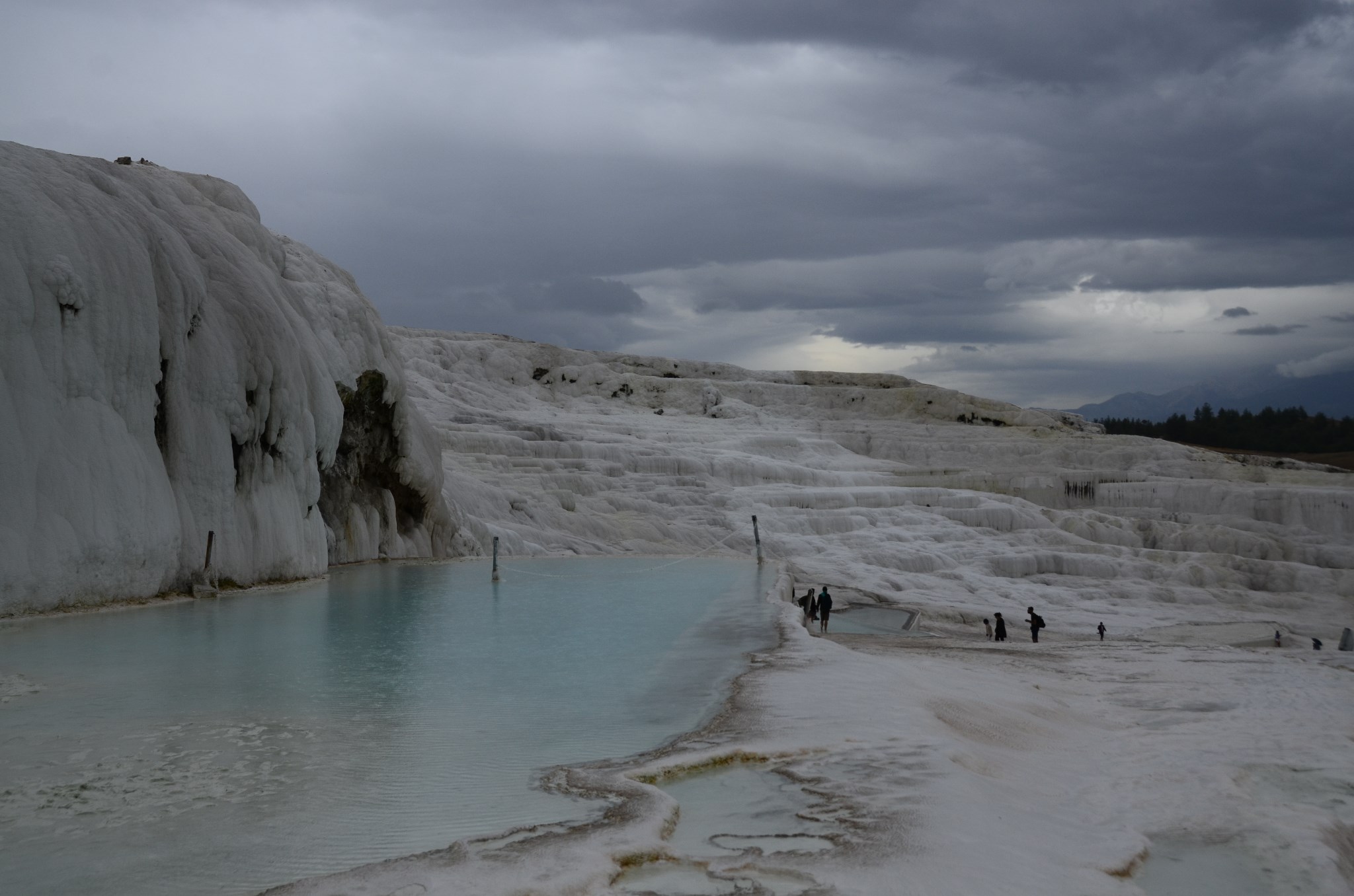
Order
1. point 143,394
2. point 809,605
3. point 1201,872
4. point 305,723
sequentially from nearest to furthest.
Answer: point 1201,872
point 305,723
point 143,394
point 809,605

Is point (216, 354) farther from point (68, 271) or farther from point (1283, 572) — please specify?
point (1283, 572)

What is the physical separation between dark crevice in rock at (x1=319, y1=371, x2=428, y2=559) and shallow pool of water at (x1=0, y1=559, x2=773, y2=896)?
7.35 m

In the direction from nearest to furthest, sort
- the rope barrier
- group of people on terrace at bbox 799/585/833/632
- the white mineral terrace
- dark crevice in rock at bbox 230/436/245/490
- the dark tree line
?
the white mineral terrace < dark crevice in rock at bbox 230/436/245/490 < group of people on terrace at bbox 799/585/833/632 < the rope barrier < the dark tree line

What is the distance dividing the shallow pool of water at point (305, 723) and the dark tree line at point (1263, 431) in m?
67.0

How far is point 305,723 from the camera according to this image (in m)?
7.57

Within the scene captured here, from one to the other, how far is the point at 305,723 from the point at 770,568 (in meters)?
14.3

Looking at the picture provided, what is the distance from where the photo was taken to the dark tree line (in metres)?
75.9

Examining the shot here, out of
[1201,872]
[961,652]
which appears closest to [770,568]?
[961,652]

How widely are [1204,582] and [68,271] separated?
91.8 feet

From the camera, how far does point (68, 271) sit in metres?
12.5

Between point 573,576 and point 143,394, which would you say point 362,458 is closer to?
point 573,576

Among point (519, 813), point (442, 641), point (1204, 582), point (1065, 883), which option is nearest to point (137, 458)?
point (442, 641)

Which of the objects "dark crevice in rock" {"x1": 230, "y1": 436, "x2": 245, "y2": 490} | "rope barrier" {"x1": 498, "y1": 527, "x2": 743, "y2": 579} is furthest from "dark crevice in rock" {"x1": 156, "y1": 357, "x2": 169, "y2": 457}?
"rope barrier" {"x1": 498, "y1": 527, "x2": 743, "y2": 579}

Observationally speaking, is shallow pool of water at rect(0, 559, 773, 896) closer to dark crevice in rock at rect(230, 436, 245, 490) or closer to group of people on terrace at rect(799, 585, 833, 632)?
dark crevice in rock at rect(230, 436, 245, 490)
